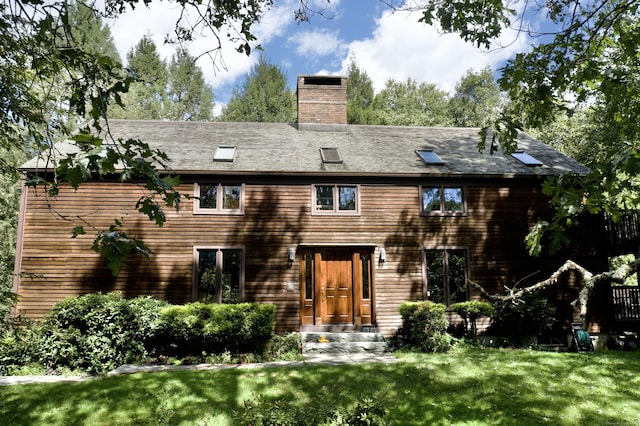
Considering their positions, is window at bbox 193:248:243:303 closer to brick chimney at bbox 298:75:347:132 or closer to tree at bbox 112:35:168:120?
brick chimney at bbox 298:75:347:132

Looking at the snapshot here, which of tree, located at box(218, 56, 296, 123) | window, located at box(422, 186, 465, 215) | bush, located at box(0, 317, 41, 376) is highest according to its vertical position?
tree, located at box(218, 56, 296, 123)

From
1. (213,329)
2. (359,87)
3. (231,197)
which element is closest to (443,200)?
(231,197)

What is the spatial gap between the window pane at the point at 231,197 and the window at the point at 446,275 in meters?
5.57

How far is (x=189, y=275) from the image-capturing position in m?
12.4

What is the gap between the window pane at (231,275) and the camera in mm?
12555

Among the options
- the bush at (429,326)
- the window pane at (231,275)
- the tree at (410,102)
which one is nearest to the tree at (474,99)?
the tree at (410,102)

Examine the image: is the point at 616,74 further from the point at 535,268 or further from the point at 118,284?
the point at 118,284

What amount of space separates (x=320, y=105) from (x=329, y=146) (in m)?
2.60

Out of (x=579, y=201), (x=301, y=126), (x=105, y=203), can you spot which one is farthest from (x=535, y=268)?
(x=105, y=203)

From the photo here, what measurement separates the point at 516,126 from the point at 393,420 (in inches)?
168

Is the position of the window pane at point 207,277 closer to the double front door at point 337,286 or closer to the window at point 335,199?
the double front door at point 337,286

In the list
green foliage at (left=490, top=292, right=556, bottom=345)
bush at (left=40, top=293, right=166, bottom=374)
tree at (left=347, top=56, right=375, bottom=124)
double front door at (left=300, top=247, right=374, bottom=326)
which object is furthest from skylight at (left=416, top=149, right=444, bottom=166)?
tree at (left=347, top=56, right=375, bottom=124)

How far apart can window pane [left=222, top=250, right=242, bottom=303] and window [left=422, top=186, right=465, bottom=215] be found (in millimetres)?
5553

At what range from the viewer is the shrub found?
12.1 metres
